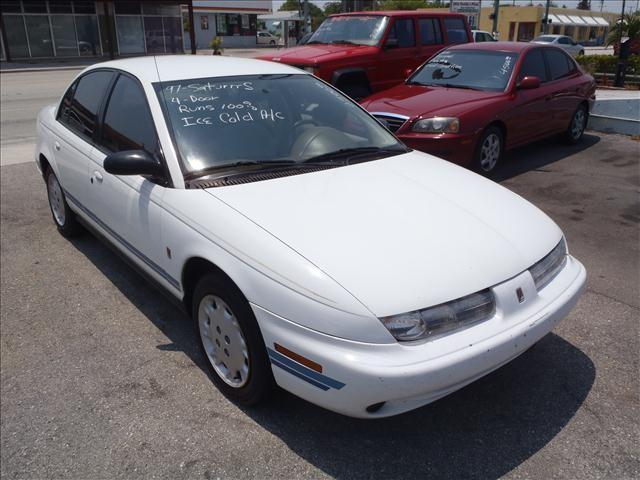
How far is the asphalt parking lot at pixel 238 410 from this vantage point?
255 centimetres

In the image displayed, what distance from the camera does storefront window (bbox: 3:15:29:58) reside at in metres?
30.0

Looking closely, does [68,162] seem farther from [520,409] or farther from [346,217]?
[520,409]

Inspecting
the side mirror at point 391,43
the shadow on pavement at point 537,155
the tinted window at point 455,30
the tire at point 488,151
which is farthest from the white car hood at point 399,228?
the tinted window at point 455,30

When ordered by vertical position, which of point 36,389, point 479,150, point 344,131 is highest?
point 344,131

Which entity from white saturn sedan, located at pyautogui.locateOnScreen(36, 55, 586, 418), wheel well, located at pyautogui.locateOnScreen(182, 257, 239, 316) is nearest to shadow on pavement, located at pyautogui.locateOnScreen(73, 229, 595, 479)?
white saturn sedan, located at pyautogui.locateOnScreen(36, 55, 586, 418)

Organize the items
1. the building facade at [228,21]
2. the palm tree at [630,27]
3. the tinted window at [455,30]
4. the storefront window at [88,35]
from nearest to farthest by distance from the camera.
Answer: the tinted window at [455,30] → the palm tree at [630,27] → the storefront window at [88,35] → the building facade at [228,21]

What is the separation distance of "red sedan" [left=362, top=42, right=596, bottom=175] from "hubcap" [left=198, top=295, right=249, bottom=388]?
158 inches

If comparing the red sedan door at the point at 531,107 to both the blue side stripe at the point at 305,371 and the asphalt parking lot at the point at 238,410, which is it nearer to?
the asphalt parking lot at the point at 238,410

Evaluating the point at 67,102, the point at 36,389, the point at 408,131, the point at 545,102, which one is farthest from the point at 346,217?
the point at 545,102

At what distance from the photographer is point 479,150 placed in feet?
21.9

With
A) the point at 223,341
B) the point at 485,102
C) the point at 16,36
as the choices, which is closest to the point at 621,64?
the point at 485,102

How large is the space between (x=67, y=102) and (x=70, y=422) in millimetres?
2920

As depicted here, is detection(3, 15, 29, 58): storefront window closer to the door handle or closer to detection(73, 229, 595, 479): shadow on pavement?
the door handle

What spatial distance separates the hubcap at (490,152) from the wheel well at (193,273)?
4604 mm
